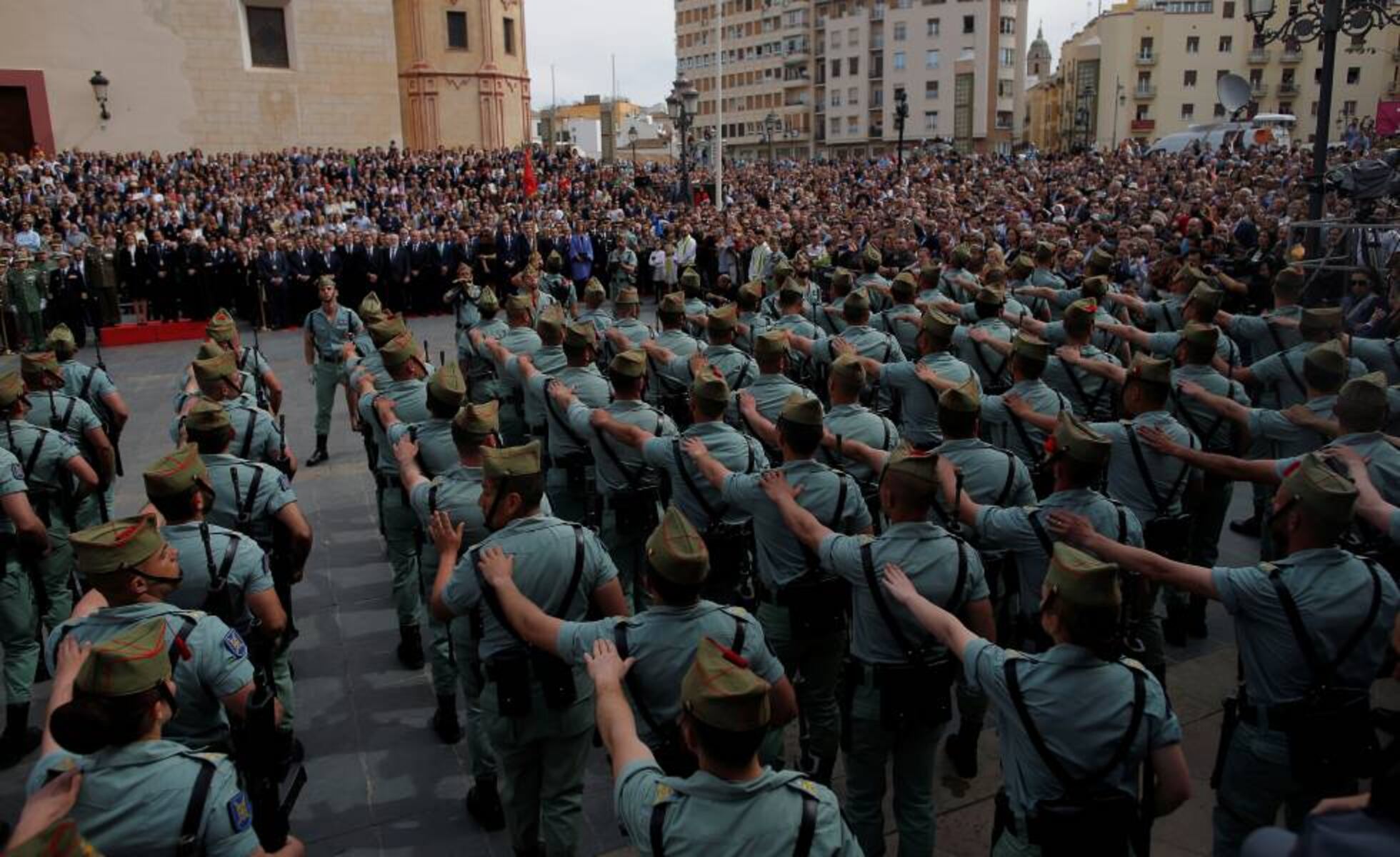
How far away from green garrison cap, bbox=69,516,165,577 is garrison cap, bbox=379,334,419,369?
3226mm

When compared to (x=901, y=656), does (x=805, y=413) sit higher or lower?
higher

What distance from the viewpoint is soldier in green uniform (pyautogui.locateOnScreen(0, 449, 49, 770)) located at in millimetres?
5457

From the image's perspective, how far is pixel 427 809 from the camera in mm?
5164

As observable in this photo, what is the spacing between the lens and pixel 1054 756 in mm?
3102

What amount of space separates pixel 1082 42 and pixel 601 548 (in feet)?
317

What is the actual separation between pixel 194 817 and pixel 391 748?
3.03 metres

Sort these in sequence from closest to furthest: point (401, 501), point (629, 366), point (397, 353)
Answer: point (629, 366) → point (401, 501) → point (397, 353)

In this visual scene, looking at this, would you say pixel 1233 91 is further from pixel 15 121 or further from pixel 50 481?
pixel 15 121

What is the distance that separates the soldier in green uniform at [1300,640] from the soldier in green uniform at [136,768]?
312 cm

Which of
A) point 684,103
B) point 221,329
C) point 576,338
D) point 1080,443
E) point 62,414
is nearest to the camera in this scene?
point 1080,443

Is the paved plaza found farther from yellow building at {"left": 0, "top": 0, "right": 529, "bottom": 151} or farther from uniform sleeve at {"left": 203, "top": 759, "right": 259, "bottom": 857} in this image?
yellow building at {"left": 0, "top": 0, "right": 529, "bottom": 151}

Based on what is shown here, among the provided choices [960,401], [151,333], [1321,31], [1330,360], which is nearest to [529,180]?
[151,333]

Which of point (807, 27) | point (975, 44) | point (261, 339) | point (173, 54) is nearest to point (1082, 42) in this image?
point (975, 44)

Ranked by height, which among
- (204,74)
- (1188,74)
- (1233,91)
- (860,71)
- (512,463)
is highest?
(860,71)
